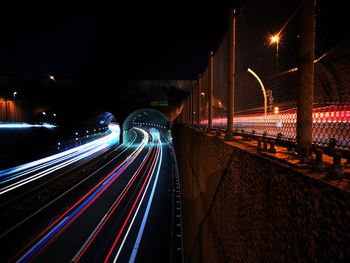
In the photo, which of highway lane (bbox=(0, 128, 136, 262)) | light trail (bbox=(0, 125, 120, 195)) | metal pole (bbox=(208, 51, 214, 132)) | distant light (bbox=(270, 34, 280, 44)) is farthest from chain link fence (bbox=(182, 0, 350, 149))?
light trail (bbox=(0, 125, 120, 195))

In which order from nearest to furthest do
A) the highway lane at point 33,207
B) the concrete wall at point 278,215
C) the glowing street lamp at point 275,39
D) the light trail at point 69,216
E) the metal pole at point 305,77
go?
the concrete wall at point 278,215, the metal pole at point 305,77, the glowing street lamp at point 275,39, the light trail at point 69,216, the highway lane at point 33,207

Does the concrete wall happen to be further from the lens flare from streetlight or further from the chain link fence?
the lens flare from streetlight

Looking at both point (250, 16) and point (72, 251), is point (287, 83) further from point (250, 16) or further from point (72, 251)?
point (72, 251)

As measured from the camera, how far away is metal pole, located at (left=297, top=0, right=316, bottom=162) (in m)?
1.59

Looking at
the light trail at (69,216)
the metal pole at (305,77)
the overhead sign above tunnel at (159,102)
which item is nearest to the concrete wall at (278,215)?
the metal pole at (305,77)

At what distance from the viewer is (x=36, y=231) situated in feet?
34.8

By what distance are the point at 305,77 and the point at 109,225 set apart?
37.6ft

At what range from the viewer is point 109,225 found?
1116cm

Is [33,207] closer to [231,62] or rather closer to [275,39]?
[231,62]

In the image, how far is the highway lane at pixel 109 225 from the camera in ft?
29.4

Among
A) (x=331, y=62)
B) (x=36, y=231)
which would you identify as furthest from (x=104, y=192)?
(x=331, y=62)

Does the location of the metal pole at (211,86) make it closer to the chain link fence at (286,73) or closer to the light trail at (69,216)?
the chain link fence at (286,73)

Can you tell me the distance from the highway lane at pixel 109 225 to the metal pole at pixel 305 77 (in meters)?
8.59

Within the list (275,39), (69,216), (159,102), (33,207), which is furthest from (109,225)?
(159,102)
